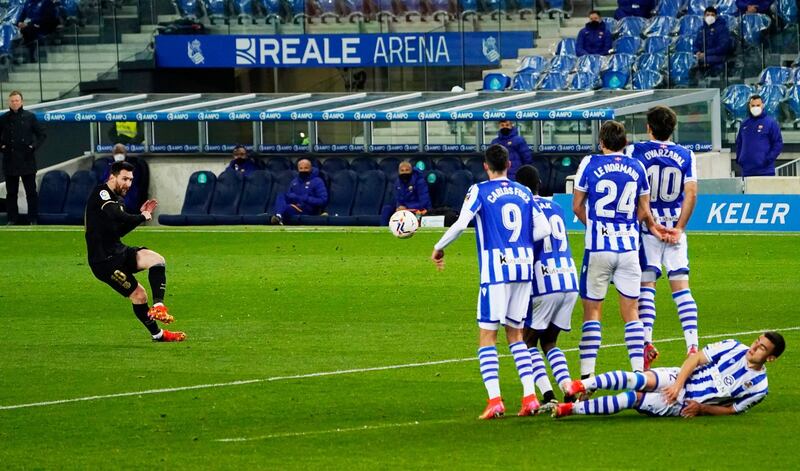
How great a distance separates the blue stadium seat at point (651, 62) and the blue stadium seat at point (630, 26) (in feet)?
4.33

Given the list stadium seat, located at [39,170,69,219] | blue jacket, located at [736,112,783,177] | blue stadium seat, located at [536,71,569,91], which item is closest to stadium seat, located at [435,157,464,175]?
blue stadium seat, located at [536,71,569,91]

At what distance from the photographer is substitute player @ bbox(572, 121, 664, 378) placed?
37.8 ft

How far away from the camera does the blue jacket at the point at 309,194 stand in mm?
29188

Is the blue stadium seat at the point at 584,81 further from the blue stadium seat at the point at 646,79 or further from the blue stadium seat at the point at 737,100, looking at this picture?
the blue stadium seat at the point at 737,100

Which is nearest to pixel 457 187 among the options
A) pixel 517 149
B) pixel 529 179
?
pixel 517 149

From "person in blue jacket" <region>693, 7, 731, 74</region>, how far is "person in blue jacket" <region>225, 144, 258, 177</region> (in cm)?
907

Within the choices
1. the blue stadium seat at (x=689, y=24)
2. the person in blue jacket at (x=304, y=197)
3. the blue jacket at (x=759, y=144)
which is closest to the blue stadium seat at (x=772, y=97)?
the blue stadium seat at (x=689, y=24)

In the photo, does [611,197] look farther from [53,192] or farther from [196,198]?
[53,192]

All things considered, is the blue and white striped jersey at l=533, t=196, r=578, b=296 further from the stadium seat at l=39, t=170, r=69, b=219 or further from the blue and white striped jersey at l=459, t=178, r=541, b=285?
the stadium seat at l=39, t=170, r=69, b=219

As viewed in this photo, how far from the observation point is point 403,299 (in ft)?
60.4

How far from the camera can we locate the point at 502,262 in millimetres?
10656

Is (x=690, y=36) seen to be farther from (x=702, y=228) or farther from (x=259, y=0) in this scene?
(x=259, y=0)

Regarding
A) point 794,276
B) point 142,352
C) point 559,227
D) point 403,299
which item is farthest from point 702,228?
point 559,227

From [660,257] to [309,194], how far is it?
17.2 m
